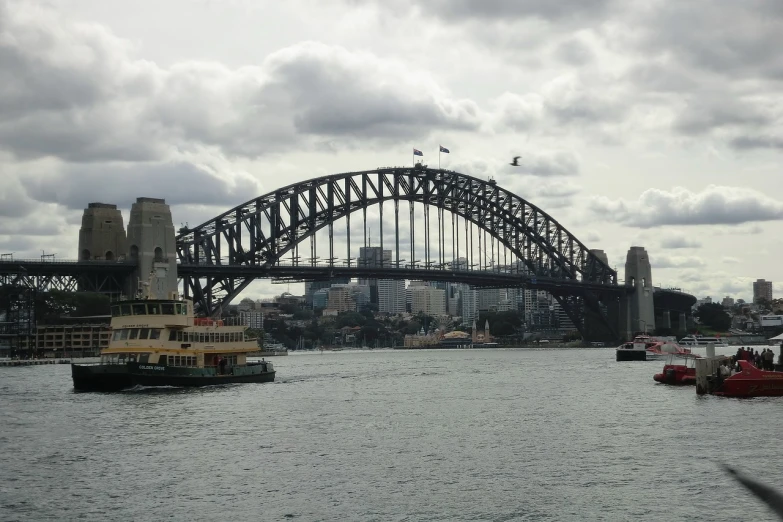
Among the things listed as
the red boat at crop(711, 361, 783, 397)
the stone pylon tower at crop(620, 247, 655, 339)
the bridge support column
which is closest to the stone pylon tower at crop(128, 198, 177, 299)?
the red boat at crop(711, 361, 783, 397)

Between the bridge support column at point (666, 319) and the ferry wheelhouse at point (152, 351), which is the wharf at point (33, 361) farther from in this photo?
the bridge support column at point (666, 319)

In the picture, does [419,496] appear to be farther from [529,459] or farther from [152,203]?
[152,203]

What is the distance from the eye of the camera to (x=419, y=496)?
1125 inches

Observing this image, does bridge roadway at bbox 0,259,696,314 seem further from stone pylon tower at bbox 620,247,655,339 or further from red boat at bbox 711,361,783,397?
red boat at bbox 711,361,783,397

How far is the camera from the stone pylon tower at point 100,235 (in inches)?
4663

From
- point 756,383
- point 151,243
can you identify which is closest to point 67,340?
point 151,243

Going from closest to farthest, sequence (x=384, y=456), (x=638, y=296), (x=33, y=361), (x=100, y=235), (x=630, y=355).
Result: 1. (x=384, y=456)
2. (x=630, y=355)
3. (x=33, y=361)
4. (x=100, y=235)
5. (x=638, y=296)

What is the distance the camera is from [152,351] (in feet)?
200

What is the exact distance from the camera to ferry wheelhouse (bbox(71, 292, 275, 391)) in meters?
60.1

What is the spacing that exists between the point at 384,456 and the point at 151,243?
7885 cm

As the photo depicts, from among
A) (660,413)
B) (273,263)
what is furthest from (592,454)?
(273,263)

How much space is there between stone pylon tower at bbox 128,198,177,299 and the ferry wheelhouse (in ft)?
150

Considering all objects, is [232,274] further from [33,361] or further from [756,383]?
[756,383]

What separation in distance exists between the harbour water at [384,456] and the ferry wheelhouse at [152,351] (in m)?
1.56
